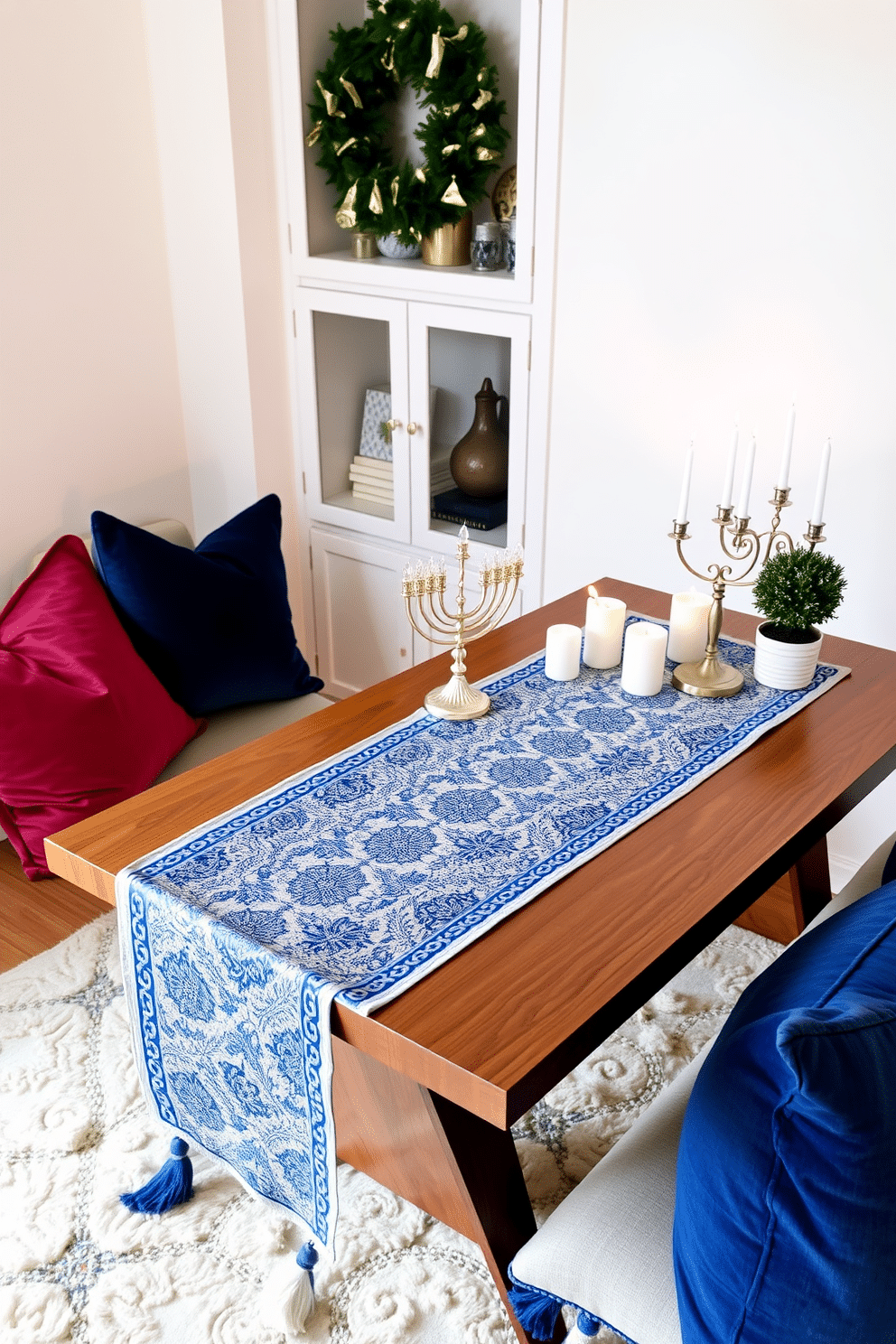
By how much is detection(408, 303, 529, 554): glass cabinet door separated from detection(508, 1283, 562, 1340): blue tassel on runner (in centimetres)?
186

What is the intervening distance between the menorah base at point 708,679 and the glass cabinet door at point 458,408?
3.44 ft

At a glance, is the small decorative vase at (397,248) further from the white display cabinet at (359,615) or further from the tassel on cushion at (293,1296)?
the tassel on cushion at (293,1296)

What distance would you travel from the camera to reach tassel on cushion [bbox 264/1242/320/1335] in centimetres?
164

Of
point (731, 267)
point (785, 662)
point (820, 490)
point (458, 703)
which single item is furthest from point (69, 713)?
point (731, 267)

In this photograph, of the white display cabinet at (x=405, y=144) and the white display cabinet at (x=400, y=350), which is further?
the white display cabinet at (x=400, y=350)

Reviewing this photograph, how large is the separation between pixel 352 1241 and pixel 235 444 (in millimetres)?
2147

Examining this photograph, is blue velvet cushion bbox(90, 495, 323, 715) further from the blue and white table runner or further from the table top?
the blue and white table runner

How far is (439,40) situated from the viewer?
2.67 metres

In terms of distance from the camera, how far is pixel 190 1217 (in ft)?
6.04

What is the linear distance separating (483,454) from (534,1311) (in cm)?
202

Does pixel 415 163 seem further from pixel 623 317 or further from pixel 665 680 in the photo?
pixel 665 680

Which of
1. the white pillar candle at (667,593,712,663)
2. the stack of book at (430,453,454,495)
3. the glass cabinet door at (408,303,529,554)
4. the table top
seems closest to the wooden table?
the table top

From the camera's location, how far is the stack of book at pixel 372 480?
3.21 metres

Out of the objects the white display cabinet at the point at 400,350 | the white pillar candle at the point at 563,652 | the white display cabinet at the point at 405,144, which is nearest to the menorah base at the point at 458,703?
the white pillar candle at the point at 563,652
